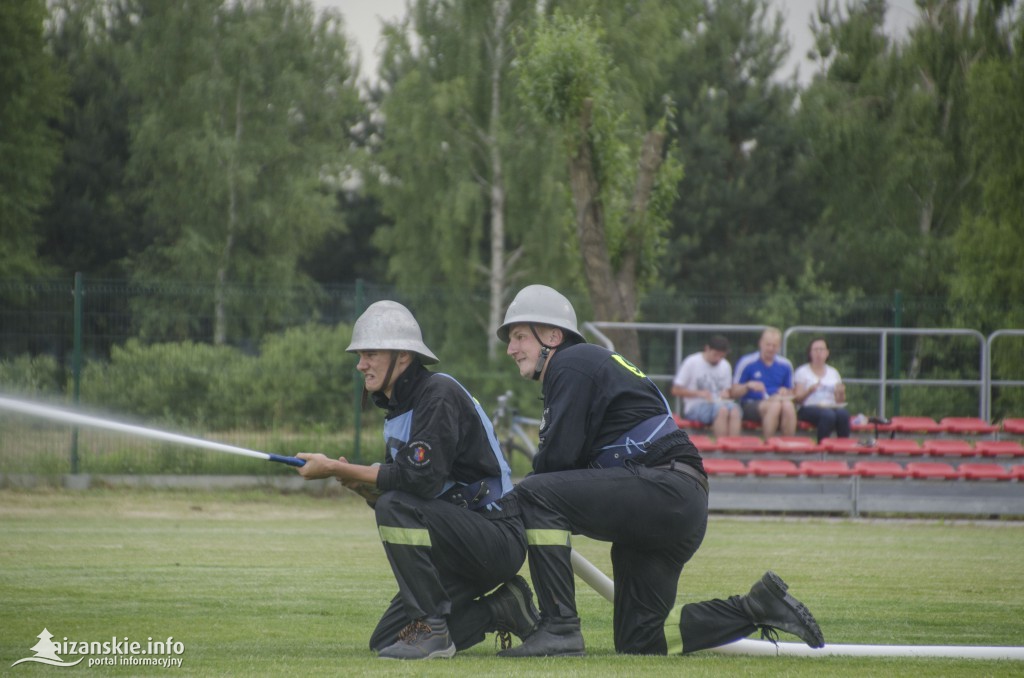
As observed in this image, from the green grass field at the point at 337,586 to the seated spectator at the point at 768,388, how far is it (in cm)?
142

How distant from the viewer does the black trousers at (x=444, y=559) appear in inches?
242

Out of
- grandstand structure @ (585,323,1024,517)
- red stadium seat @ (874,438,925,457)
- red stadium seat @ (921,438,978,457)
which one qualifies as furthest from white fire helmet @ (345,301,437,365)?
red stadium seat @ (921,438,978,457)

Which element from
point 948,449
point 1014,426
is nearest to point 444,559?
point 948,449

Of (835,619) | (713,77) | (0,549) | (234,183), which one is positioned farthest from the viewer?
(713,77)

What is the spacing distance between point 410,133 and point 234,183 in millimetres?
6977

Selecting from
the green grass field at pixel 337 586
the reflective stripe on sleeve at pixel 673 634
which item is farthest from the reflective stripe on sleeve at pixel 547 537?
the reflective stripe on sleeve at pixel 673 634

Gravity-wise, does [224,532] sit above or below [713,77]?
below

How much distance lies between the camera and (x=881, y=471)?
14719 mm

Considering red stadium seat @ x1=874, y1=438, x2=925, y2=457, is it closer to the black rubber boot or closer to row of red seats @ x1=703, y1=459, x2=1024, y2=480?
row of red seats @ x1=703, y1=459, x2=1024, y2=480

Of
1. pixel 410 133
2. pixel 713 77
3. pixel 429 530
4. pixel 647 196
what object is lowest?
pixel 429 530

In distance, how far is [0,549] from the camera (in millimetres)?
11023

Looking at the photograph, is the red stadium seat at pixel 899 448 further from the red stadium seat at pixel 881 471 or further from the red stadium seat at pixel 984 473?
the red stadium seat at pixel 984 473

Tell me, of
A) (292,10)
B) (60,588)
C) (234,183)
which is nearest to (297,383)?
(60,588)

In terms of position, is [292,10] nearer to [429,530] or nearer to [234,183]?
[234,183]
